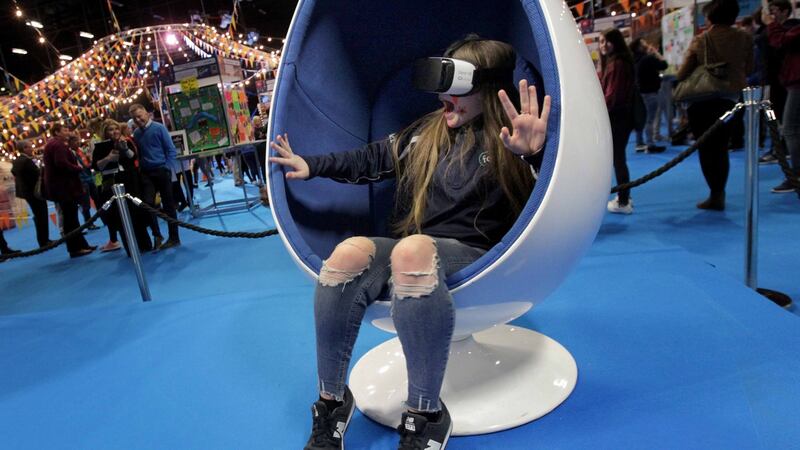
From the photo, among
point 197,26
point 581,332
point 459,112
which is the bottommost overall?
point 581,332

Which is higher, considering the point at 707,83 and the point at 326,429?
the point at 707,83

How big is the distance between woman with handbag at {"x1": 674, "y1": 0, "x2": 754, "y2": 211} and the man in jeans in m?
3.56

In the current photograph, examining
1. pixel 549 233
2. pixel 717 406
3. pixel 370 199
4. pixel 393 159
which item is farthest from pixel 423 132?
pixel 717 406

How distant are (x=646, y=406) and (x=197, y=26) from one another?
233 inches

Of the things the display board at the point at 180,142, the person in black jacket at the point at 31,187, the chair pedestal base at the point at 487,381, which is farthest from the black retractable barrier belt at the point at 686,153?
the person in black jacket at the point at 31,187

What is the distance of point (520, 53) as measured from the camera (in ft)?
4.89

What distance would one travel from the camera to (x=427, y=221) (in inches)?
50.7

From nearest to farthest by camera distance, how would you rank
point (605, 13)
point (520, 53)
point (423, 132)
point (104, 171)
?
point (423, 132), point (520, 53), point (104, 171), point (605, 13)

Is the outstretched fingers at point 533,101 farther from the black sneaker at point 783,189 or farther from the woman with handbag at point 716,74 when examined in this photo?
the black sneaker at point 783,189

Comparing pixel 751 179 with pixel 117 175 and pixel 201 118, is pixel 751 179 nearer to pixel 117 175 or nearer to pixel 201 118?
pixel 117 175

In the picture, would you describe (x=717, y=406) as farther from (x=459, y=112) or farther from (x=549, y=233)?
(x=459, y=112)

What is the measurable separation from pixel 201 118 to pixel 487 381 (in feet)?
14.7

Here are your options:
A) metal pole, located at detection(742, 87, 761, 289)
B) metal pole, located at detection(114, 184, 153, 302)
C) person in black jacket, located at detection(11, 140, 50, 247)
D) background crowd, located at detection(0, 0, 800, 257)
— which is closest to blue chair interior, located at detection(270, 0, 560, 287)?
metal pole, located at detection(742, 87, 761, 289)

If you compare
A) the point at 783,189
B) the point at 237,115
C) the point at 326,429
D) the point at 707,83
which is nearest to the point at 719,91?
the point at 707,83
